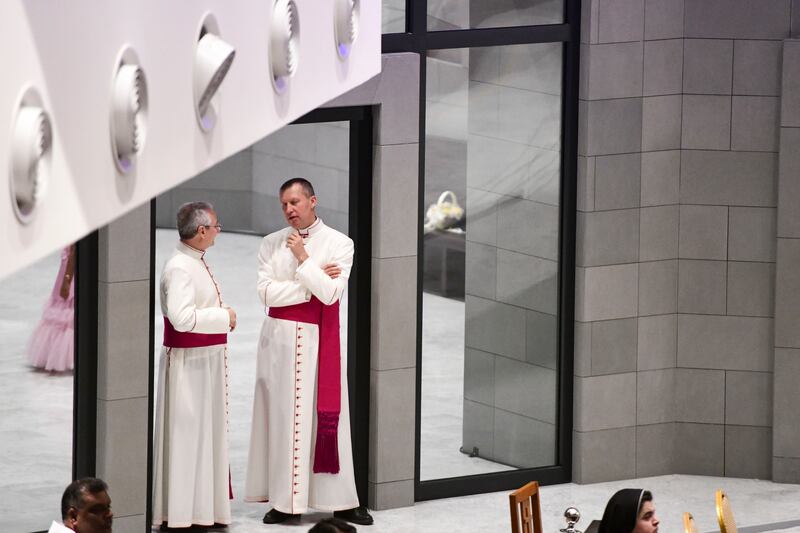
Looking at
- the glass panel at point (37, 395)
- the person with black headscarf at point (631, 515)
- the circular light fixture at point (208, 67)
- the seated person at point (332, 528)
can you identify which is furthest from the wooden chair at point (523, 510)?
the circular light fixture at point (208, 67)

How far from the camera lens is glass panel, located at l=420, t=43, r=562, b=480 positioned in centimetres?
725

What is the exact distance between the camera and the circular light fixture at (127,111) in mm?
2203

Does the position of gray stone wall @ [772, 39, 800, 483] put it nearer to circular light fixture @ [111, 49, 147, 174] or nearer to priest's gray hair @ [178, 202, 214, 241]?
priest's gray hair @ [178, 202, 214, 241]

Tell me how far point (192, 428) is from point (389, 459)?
115cm

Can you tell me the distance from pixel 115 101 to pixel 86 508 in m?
2.52

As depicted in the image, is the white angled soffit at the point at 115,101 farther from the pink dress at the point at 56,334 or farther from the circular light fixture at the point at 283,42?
the pink dress at the point at 56,334

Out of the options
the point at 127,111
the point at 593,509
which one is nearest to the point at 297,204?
the point at 593,509

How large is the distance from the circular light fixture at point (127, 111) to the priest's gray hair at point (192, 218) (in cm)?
401

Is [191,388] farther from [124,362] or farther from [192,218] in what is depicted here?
[192,218]

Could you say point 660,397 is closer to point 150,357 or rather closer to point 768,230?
point 768,230

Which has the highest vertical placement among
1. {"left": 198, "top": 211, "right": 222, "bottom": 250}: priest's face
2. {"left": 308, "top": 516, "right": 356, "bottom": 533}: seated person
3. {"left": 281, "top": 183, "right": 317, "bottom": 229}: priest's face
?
{"left": 281, "top": 183, "right": 317, "bottom": 229}: priest's face

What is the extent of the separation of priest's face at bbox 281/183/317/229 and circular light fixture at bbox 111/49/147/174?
417 centimetres

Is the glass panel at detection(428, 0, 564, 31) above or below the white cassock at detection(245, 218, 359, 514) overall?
above

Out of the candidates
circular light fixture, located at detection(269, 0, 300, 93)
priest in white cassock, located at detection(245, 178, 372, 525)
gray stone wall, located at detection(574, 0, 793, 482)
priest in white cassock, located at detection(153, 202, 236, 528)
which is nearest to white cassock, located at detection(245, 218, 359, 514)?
priest in white cassock, located at detection(245, 178, 372, 525)
